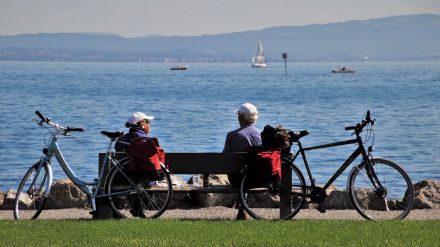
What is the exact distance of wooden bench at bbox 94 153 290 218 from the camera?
35.1ft

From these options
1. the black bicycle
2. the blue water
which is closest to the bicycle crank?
the black bicycle

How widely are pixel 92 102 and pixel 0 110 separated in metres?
12.8

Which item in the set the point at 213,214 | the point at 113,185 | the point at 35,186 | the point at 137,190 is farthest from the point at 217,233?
the point at 213,214

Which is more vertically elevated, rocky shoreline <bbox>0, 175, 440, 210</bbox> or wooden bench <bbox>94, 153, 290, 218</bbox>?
wooden bench <bbox>94, 153, 290, 218</bbox>

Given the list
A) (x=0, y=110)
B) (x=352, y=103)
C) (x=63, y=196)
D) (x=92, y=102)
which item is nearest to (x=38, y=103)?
(x=92, y=102)

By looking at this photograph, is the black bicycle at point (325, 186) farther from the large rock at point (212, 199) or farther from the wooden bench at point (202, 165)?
the large rock at point (212, 199)

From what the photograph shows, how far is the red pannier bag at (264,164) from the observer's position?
10539 mm

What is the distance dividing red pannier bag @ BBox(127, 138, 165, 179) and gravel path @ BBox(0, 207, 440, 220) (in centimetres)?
139

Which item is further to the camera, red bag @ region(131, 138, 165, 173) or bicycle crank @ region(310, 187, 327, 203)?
bicycle crank @ region(310, 187, 327, 203)

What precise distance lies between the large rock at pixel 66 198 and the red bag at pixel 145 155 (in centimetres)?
303

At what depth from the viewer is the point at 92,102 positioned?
7556 centimetres

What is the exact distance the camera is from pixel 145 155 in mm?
10430

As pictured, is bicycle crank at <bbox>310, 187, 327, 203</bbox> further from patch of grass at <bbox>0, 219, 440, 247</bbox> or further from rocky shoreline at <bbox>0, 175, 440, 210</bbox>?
rocky shoreline at <bbox>0, 175, 440, 210</bbox>

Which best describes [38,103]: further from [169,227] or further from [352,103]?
[169,227]
